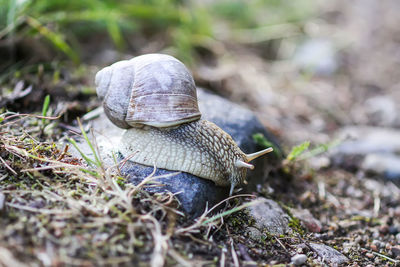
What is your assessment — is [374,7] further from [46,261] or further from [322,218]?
[46,261]

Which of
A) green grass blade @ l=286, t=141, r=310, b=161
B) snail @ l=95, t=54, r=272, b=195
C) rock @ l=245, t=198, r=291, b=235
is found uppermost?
snail @ l=95, t=54, r=272, b=195

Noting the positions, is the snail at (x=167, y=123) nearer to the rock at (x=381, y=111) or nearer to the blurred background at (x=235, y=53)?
the blurred background at (x=235, y=53)

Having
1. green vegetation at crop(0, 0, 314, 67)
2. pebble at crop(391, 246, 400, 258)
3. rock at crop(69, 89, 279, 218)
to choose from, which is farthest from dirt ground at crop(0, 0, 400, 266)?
green vegetation at crop(0, 0, 314, 67)

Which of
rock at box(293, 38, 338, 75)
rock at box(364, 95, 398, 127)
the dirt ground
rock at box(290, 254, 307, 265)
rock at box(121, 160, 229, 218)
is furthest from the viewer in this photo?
rock at box(293, 38, 338, 75)

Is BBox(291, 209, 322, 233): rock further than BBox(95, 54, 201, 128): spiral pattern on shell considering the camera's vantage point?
Yes

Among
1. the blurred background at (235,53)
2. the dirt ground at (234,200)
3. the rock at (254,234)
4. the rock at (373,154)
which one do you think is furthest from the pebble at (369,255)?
the blurred background at (235,53)

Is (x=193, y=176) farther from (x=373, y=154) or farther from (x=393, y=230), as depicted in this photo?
(x=373, y=154)

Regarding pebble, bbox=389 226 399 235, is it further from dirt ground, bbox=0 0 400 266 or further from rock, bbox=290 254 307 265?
rock, bbox=290 254 307 265
